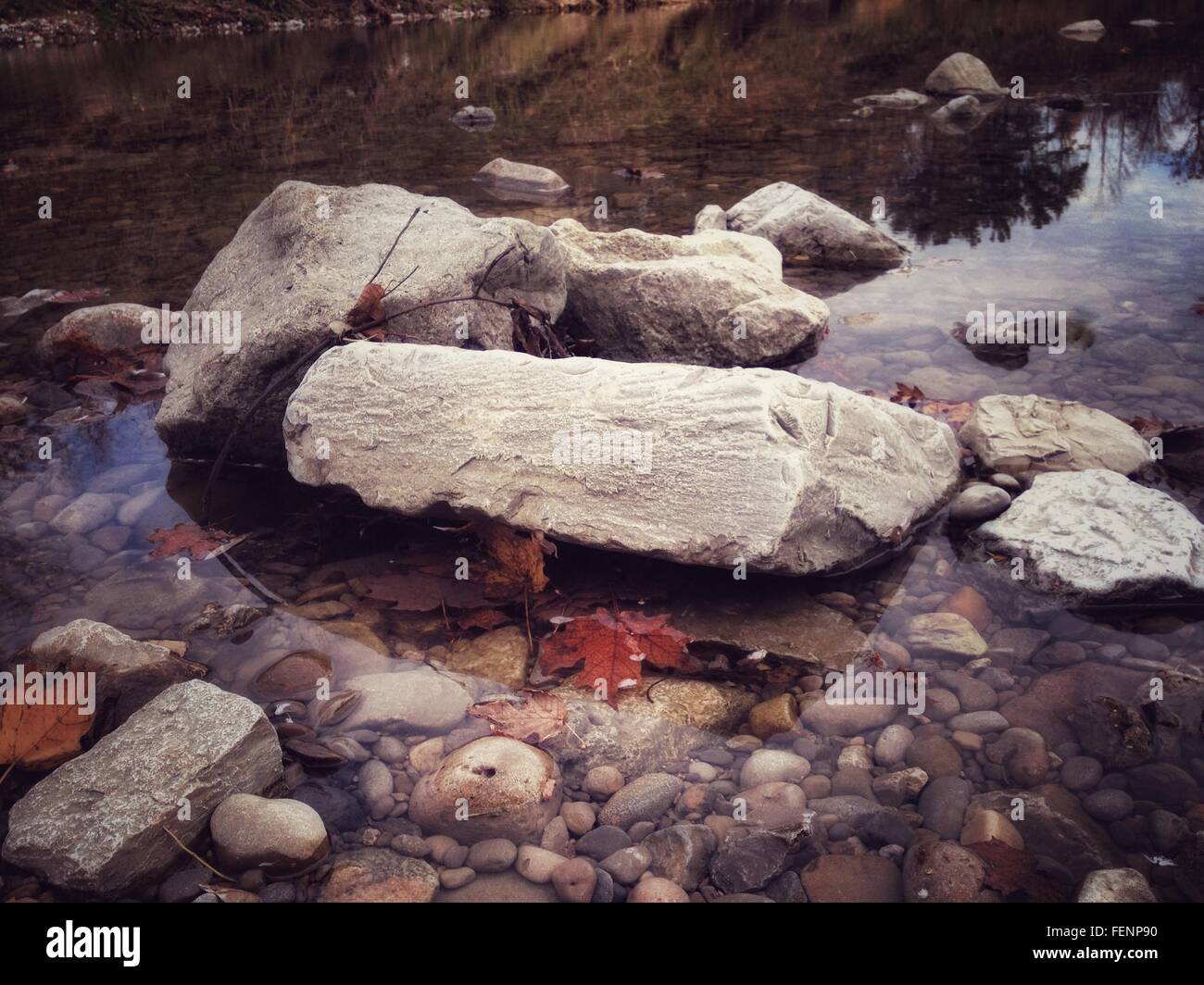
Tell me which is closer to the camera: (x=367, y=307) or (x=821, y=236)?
(x=367, y=307)

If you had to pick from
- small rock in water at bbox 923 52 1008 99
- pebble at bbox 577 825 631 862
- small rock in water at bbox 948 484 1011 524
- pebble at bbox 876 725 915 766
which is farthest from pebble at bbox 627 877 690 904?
small rock in water at bbox 923 52 1008 99

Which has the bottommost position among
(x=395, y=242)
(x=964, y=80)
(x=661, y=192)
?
(x=395, y=242)

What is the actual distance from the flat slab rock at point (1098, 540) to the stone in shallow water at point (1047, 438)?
39 cm

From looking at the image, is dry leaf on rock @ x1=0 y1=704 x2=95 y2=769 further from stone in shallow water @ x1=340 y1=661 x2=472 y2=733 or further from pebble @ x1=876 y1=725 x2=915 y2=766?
pebble @ x1=876 y1=725 x2=915 y2=766

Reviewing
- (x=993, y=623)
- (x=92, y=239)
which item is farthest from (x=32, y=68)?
(x=993, y=623)

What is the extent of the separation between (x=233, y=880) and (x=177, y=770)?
35 cm

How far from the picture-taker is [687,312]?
5.21m

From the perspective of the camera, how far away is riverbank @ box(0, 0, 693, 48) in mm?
27672

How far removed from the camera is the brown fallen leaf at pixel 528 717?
286cm

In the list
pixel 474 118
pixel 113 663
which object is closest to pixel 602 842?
pixel 113 663

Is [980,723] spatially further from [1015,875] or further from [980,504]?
[980,504]

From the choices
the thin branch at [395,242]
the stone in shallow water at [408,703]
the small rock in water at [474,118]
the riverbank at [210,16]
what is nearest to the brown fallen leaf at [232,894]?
the stone in shallow water at [408,703]

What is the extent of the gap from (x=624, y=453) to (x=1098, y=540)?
187 centimetres
